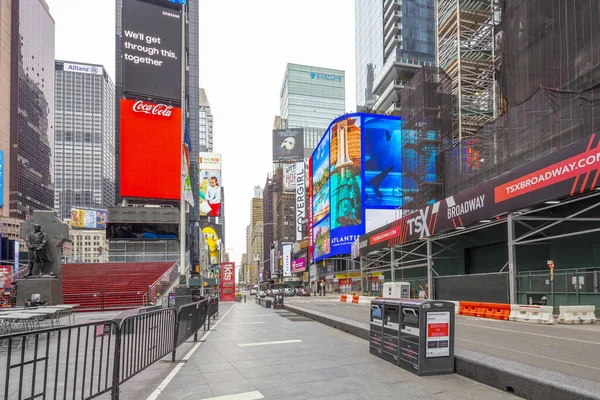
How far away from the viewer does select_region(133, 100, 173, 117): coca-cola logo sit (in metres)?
50.6

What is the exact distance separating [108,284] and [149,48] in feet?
99.7

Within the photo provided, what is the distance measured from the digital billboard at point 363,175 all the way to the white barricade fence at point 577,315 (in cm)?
5180

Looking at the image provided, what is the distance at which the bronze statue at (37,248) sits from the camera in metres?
19.9

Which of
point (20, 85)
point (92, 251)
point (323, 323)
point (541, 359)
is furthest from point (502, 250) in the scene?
point (92, 251)

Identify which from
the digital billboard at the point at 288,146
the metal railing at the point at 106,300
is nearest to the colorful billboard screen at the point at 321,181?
the metal railing at the point at 106,300

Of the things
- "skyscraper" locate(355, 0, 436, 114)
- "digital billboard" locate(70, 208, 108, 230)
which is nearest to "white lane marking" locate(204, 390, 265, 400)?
"skyscraper" locate(355, 0, 436, 114)

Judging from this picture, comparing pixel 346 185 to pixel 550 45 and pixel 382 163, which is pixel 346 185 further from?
pixel 550 45

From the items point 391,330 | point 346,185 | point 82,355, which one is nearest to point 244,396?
point 82,355

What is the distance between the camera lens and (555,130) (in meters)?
22.4

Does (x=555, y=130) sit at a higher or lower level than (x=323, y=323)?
higher

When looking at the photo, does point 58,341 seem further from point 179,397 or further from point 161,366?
point 161,366

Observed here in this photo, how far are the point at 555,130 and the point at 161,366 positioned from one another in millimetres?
22447

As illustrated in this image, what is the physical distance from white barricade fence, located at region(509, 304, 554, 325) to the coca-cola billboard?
136ft

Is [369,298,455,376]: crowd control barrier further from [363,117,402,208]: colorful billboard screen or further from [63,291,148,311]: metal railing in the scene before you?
[363,117,402,208]: colorful billboard screen
